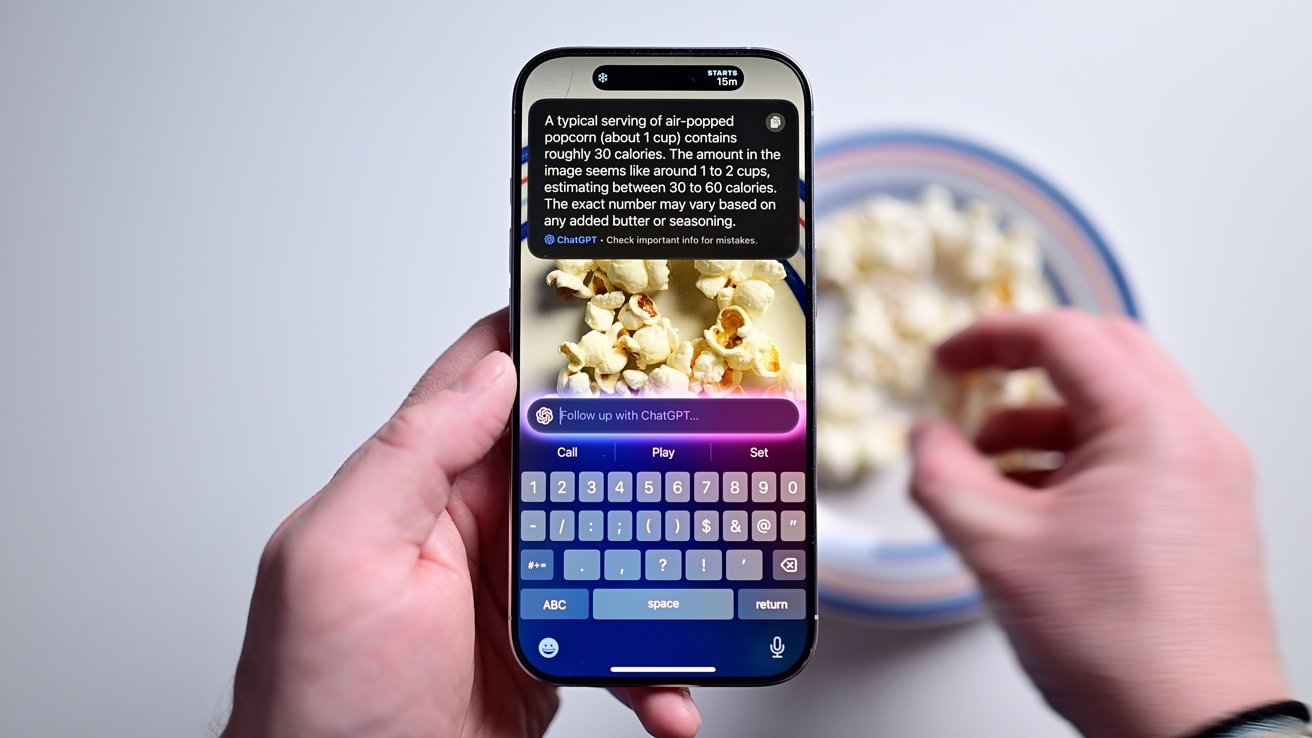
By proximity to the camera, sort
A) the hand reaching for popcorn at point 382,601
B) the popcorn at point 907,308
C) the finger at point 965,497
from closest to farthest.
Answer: the hand reaching for popcorn at point 382,601 < the finger at point 965,497 < the popcorn at point 907,308

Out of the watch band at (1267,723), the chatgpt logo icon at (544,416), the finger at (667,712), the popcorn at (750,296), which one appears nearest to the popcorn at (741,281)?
the popcorn at (750,296)

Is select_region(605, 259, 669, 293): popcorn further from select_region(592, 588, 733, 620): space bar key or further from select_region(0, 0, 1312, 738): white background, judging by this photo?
select_region(0, 0, 1312, 738): white background

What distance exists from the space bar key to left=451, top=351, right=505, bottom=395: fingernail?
0.12 m

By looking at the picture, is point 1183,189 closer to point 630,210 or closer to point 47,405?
point 630,210

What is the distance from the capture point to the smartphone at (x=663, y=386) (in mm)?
474

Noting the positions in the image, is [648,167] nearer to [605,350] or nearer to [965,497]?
[605,350]

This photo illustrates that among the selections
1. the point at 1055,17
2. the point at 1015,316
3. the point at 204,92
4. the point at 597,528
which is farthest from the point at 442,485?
the point at 1055,17

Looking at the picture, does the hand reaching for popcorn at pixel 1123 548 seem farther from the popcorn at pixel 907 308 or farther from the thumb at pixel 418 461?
the thumb at pixel 418 461

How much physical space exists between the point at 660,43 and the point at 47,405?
1.88ft

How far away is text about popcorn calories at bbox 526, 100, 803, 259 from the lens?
477 mm

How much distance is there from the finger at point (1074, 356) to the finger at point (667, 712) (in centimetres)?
28

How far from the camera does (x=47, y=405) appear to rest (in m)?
0.77

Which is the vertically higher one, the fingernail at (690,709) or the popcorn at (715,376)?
the popcorn at (715,376)

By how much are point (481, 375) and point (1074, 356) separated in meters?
0.34
